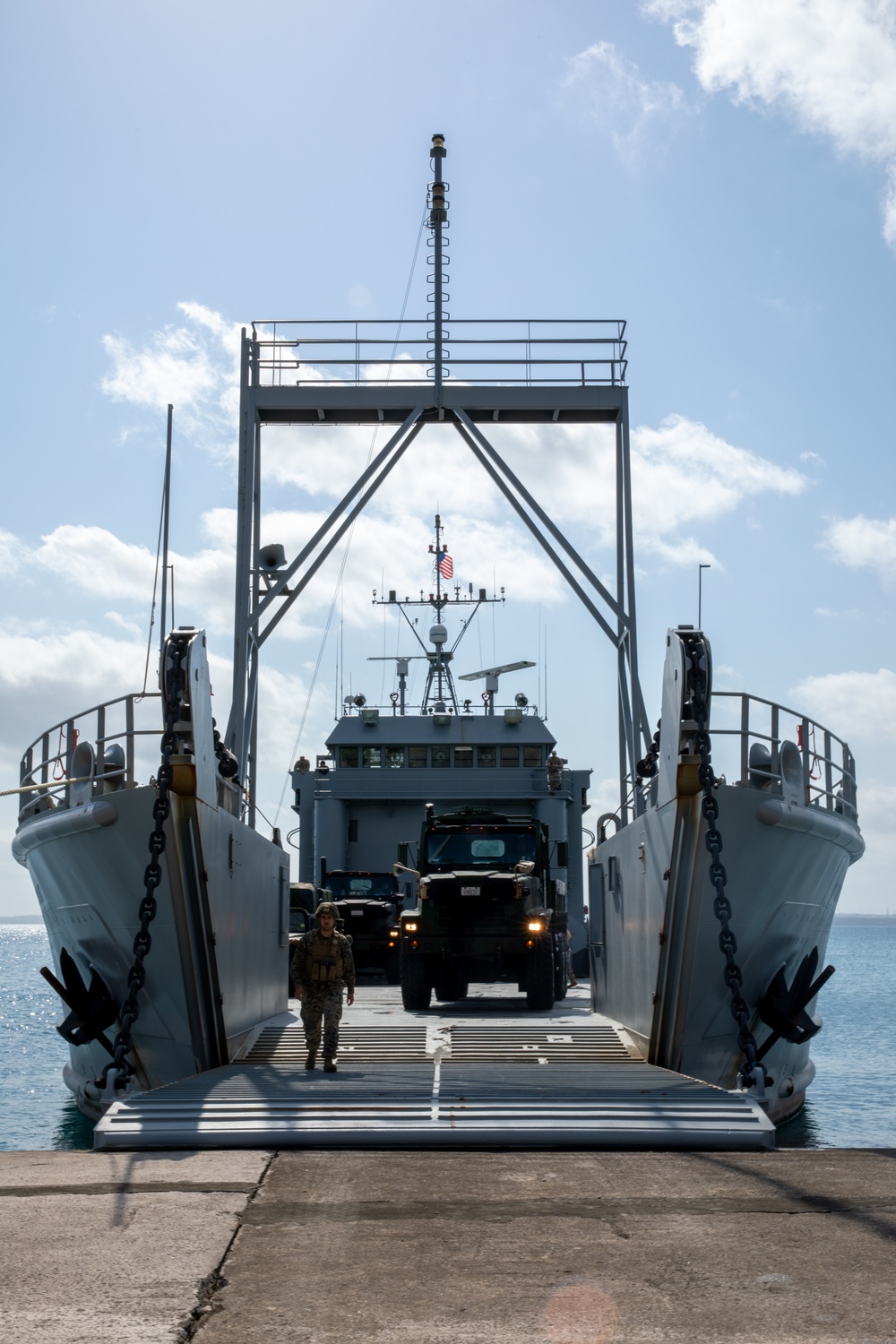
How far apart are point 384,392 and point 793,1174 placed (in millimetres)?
12044

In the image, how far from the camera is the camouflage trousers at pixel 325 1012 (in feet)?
31.8

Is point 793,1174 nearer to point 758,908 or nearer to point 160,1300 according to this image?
point 160,1300

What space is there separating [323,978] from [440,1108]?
2.31 metres

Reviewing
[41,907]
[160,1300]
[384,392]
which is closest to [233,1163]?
[160,1300]

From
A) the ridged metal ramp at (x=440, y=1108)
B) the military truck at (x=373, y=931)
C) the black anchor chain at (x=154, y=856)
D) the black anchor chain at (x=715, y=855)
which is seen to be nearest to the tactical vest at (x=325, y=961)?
the ridged metal ramp at (x=440, y=1108)

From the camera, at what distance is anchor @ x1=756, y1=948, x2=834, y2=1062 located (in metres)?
10.6

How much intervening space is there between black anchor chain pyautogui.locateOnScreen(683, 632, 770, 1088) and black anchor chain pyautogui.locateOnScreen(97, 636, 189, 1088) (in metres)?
3.71

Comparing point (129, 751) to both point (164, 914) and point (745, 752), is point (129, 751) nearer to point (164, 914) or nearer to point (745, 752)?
point (164, 914)

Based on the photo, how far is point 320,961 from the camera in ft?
31.4

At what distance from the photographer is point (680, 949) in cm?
1023

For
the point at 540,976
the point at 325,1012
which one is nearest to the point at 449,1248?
the point at 325,1012

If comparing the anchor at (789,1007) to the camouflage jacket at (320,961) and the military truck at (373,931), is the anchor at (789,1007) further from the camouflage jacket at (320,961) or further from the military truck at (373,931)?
the military truck at (373,931)

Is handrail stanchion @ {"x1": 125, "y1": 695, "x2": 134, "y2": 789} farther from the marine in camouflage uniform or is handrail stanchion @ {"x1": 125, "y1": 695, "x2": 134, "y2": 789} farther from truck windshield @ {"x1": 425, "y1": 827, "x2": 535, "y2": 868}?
truck windshield @ {"x1": 425, "y1": 827, "x2": 535, "y2": 868}

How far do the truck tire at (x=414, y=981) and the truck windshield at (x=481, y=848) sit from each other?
60.4 inches
